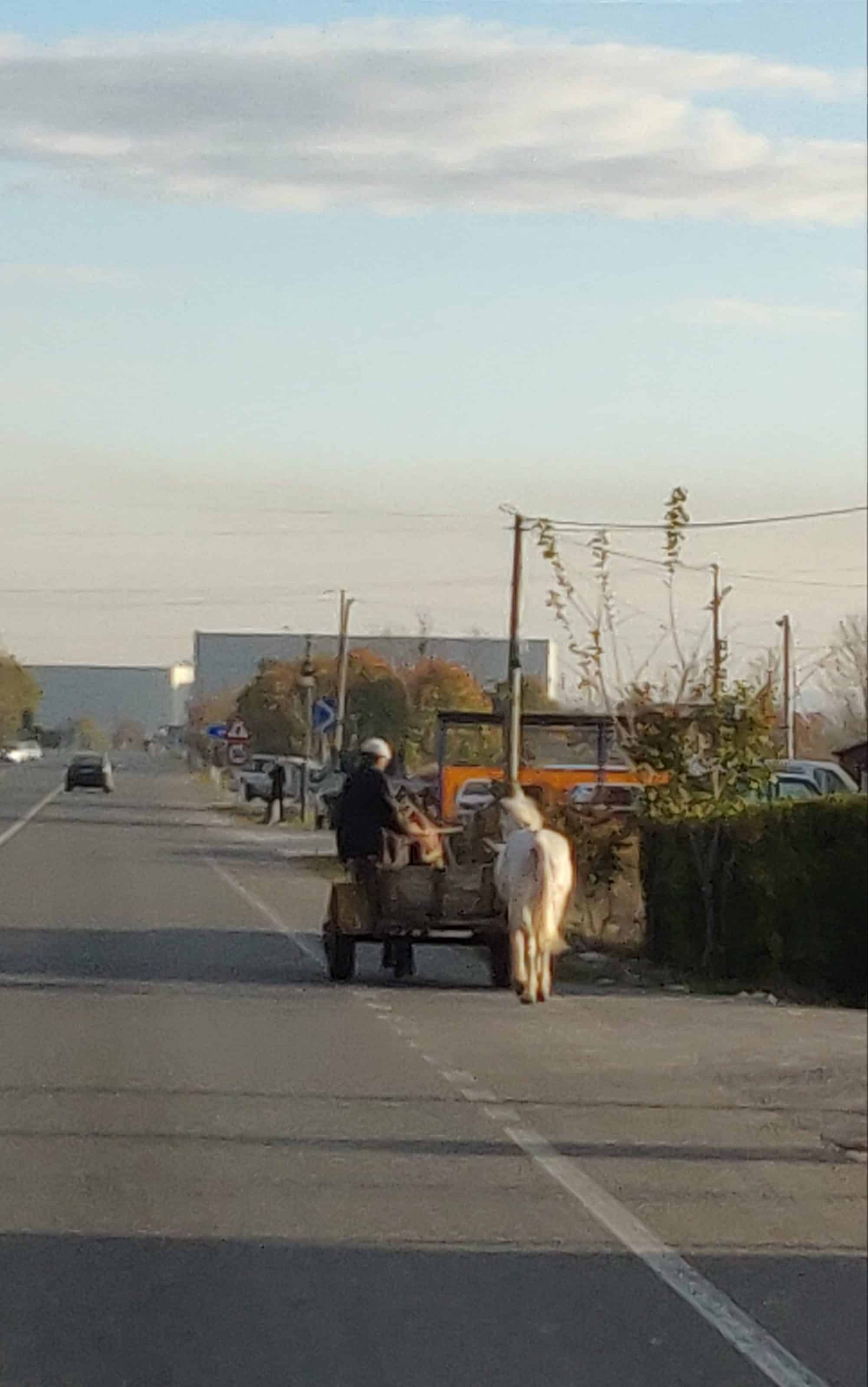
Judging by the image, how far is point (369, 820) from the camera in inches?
711

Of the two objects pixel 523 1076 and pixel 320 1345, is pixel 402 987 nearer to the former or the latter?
pixel 523 1076

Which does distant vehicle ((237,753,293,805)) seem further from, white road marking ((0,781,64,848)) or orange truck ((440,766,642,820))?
orange truck ((440,766,642,820))

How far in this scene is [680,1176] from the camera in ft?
33.4

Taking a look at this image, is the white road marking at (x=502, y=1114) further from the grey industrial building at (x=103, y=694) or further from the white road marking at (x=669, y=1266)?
the grey industrial building at (x=103, y=694)

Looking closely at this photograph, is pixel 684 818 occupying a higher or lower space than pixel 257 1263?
higher

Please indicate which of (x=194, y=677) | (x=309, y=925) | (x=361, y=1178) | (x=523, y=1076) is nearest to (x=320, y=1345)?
(x=361, y=1178)

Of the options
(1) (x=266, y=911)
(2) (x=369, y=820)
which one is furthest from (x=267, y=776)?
(2) (x=369, y=820)

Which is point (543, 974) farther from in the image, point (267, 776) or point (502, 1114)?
point (267, 776)

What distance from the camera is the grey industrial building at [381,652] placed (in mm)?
17953

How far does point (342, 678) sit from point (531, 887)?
67.5ft

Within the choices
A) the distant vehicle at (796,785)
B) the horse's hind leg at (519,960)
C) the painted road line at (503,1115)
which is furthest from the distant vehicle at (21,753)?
the distant vehicle at (796,785)

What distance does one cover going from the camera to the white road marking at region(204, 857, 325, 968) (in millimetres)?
20844

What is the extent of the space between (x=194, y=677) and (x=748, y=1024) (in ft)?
15.2

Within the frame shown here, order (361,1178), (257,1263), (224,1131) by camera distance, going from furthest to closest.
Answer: (224,1131)
(361,1178)
(257,1263)
